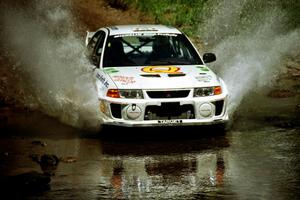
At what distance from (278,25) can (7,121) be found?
38.3 feet

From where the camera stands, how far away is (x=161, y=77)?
11.4 metres

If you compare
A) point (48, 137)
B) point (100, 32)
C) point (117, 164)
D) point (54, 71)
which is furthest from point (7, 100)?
point (117, 164)

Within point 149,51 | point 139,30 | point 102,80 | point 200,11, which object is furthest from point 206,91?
point 200,11

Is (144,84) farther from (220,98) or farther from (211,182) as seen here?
(211,182)

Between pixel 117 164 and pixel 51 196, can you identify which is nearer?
pixel 51 196

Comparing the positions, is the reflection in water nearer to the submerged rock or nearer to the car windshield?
the car windshield

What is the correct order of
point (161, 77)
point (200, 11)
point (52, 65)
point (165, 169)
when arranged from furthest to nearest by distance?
point (200, 11) < point (52, 65) < point (161, 77) < point (165, 169)

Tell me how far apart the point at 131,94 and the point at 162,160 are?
1.53 m

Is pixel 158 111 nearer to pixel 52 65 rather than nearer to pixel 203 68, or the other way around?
pixel 203 68

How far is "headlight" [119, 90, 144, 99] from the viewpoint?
11.1m

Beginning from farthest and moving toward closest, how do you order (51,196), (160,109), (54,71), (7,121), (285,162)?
(54,71), (7,121), (160,109), (285,162), (51,196)

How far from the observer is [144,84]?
11.2 m

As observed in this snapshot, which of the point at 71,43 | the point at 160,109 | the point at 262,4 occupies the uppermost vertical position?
the point at 262,4

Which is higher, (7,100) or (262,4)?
(262,4)
